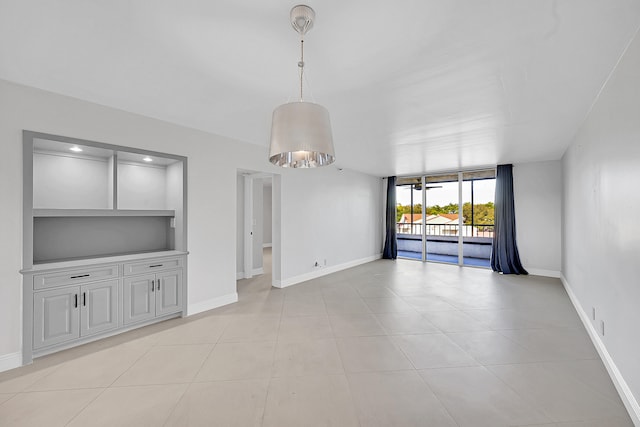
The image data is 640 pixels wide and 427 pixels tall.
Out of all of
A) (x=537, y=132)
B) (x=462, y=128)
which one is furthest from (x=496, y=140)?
(x=462, y=128)

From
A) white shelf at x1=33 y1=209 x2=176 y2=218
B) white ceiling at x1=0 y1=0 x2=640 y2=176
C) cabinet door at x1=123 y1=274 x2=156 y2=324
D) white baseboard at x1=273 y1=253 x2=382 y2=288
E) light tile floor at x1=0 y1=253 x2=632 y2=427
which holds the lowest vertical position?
light tile floor at x1=0 y1=253 x2=632 y2=427

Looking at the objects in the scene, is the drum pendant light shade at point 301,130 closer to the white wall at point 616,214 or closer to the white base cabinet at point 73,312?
the white wall at point 616,214

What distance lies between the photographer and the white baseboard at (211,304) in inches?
143

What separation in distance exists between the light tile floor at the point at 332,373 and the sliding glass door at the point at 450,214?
3588 mm

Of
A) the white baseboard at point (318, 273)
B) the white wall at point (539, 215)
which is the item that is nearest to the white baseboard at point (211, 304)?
the white baseboard at point (318, 273)

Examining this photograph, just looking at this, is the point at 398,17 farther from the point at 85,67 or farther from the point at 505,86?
the point at 85,67

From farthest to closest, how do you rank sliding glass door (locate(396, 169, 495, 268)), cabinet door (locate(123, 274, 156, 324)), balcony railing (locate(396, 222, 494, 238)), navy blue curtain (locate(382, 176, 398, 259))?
1. navy blue curtain (locate(382, 176, 398, 259))
2. balcony railing (locate(396, 222, 494, 238))
3. sliding glass door (locate(396, 169, 495, 268))
4. cabinet door (locate(123, 274, 156, 324))

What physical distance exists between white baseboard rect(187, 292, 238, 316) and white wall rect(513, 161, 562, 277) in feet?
20.8

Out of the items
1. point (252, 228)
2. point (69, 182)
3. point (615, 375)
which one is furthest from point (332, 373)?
point (252, 228)

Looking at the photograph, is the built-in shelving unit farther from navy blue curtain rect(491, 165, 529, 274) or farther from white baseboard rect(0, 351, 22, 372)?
navy blue curtain rect(491, 165, 529, 274)

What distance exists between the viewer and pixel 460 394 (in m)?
2.02

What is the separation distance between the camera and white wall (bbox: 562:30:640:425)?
179cm

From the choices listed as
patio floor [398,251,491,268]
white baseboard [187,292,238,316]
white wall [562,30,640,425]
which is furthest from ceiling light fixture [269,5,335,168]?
patio floor [398,251,491,268]

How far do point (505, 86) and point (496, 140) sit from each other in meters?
2.07
